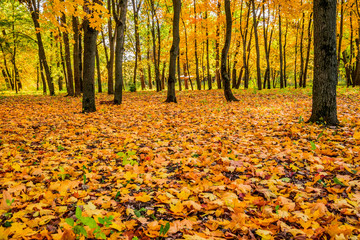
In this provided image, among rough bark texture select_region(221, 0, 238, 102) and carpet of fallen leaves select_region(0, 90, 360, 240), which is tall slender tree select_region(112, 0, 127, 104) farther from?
carpet of fallen leaves select_region(0, 90, 360, 240)

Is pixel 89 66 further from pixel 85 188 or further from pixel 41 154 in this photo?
pixel 85 188

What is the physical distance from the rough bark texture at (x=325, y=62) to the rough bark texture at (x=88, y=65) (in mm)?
7020

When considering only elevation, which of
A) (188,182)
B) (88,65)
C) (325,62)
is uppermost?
(88,65)

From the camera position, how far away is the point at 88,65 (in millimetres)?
7863

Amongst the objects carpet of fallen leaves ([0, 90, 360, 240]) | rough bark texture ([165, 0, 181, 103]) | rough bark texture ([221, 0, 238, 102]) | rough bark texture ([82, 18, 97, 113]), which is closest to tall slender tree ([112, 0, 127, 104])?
rough bark texture ([82, 18, 97, 113])

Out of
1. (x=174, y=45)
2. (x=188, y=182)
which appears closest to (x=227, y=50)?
(x=174, y=45)

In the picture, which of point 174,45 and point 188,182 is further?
point 174,45

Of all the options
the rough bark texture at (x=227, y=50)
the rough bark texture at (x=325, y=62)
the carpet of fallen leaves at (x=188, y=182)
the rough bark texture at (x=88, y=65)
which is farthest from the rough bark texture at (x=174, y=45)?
the rough bark texture at (x=325, y=62)

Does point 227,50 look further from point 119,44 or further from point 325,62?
point 325,62

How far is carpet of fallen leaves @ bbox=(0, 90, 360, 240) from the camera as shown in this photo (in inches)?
75.2

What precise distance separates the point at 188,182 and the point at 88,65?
22.4 ft

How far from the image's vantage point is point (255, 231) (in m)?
1.84

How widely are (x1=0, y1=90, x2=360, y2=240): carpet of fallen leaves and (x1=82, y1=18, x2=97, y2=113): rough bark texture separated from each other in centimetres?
293

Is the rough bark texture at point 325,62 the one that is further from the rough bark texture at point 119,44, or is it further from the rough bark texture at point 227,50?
the rough bark texture at point 119,44
